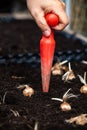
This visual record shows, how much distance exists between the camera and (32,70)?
119 inches

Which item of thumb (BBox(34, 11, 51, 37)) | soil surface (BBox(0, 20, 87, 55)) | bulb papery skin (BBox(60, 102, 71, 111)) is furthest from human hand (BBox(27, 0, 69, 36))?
soil surface (BBox(0, 20, 87, 55))

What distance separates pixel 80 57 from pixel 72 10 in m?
1.47

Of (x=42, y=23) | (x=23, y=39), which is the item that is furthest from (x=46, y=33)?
(x=23, y=39)

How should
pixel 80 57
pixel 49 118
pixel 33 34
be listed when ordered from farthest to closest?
pixel 33 34
pixel 80 57
pixel 49 118

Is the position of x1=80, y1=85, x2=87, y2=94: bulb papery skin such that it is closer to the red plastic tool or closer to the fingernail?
the red plastic tool

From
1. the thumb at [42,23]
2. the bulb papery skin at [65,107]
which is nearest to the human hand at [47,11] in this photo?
the thumb at [42,23]

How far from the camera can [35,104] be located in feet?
7.50

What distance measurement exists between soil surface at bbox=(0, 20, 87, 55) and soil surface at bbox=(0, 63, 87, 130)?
81 cm

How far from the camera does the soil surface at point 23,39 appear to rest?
3.76 metres

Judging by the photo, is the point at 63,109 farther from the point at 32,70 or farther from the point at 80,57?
the point at 80,57

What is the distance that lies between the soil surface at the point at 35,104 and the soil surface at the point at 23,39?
809 mm

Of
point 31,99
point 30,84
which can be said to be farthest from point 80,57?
point 31,99

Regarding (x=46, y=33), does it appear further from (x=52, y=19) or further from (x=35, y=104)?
(x=35, y=104)

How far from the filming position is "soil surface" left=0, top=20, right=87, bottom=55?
376 cm
